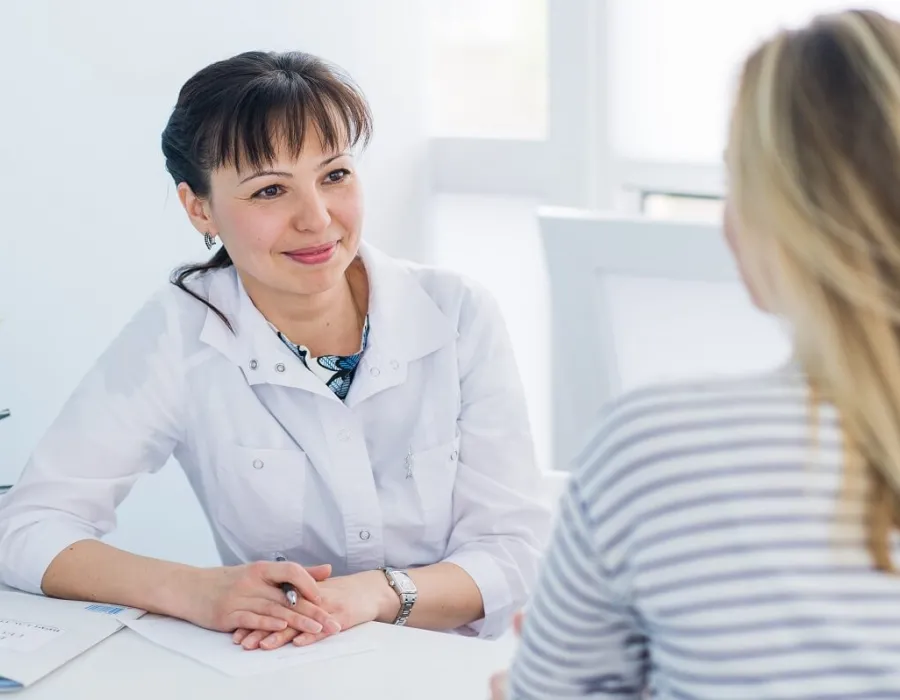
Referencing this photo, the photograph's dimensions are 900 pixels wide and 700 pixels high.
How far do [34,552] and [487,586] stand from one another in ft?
1.89

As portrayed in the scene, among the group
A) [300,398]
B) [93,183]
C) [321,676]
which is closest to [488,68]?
[93,183]

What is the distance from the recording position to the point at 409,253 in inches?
121

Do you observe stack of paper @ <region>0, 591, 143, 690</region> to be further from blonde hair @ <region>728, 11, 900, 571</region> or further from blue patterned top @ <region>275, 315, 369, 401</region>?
blonde hair @ <region>728, 11, 900, 571</region>

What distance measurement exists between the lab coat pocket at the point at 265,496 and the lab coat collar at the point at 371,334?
10 centimetres

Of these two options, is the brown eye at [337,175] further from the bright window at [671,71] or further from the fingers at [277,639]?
the bright window at [671,71]

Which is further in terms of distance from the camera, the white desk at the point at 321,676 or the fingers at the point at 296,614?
the fingers at the point at 296,614

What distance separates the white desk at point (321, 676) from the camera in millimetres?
1193

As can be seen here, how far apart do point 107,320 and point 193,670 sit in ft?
4.20

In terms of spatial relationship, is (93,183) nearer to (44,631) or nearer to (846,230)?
(44,631)

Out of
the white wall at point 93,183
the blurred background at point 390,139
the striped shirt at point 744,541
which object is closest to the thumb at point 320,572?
the striped shirt at point 744,541

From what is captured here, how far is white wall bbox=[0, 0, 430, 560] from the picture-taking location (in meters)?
2.22

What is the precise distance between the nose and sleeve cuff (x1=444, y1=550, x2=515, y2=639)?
Result: 0.48 m

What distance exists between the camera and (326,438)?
5.46 ft

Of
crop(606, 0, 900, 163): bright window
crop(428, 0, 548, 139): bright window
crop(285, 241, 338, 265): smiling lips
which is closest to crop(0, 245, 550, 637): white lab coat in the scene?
crop(285, 241, 338, 265): smiling lips
